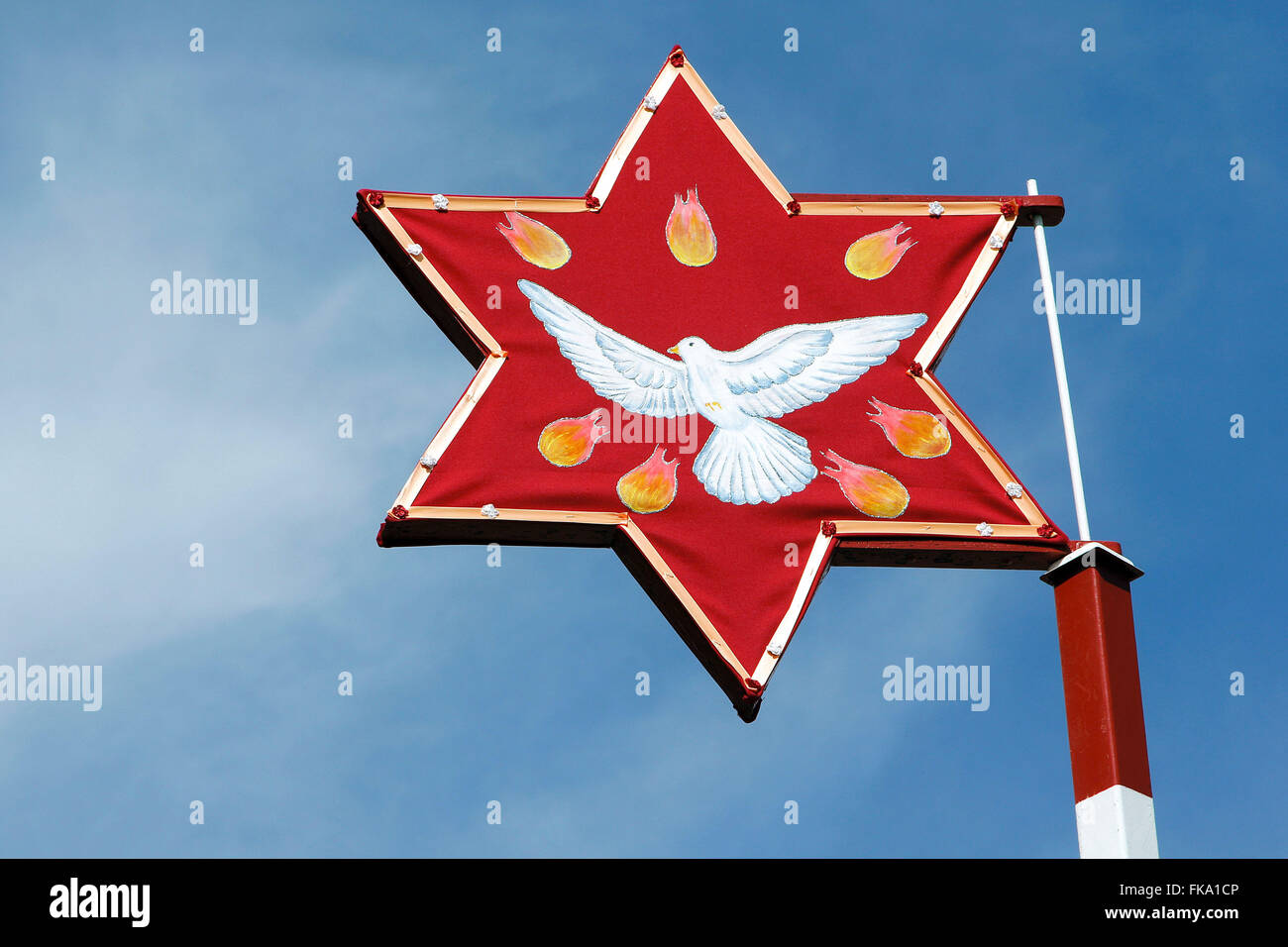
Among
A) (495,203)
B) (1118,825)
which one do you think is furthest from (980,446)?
(495,203)

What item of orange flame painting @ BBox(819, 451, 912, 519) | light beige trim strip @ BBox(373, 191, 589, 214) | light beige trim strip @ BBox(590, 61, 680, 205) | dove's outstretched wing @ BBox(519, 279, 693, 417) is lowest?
orange flame painting @ BBox(819, 451, 912, 519)

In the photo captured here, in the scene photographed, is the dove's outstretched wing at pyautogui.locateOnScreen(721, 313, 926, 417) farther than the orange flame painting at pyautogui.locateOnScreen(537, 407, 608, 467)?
Yes

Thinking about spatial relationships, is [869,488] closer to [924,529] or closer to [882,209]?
[924,529]

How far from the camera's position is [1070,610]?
10445 mm

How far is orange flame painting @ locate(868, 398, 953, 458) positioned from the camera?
1117 cm

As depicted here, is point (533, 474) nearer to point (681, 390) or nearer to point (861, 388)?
point (681, 390)

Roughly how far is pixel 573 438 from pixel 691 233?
190 cm

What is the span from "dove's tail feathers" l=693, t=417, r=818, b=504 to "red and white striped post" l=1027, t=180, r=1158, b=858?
1653 millimetres

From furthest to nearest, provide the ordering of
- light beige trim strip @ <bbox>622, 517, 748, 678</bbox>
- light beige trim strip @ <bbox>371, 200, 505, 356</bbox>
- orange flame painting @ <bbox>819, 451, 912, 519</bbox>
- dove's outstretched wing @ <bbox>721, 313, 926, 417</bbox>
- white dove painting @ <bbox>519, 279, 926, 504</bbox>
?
dove's outstretched wing @ <bbox>721, 313, 926, 417</bbox>
light beige trim strip @ <bbox>371, 200, 505, 356</bbox>
white dove painting @ <bbox>519, 279, 926, 504</bbox>
orange flame painting @ <bbox>819, 451, 912, 519</bbox>
light beige trim strip @ <bbox>622, 517, 748, 678</bbox>

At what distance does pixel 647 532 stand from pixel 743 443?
968 millimetres

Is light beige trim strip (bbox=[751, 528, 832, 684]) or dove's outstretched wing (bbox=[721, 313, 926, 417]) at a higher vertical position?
dove's outstretched wing (bbox=[721, 313, 926, 417])

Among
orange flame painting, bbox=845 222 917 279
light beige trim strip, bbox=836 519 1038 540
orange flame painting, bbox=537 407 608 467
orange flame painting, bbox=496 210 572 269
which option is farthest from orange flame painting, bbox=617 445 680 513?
orange flame painting, bbox=845 222 917 279

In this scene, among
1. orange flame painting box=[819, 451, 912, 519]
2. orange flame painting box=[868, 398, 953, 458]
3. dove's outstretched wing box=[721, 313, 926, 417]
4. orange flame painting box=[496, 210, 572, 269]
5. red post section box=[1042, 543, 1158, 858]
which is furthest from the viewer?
orange flame painting box=[496, 210, 572, 269]

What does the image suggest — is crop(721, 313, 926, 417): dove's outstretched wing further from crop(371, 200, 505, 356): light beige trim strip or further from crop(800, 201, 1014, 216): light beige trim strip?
crop(371, 200, 505, 356): light beige trim strip
